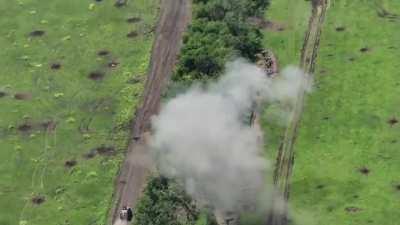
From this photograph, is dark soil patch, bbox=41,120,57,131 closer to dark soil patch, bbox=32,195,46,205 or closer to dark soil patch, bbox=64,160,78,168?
dark soil patch, bbox=64,160,78,168

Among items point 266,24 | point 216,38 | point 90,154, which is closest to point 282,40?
point 266,24

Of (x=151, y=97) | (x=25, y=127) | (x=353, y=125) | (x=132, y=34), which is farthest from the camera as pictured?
(x=132, y=34)

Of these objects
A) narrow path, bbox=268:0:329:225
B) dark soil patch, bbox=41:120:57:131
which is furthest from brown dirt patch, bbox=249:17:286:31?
dark soil patch, bbox=41:120:57:131

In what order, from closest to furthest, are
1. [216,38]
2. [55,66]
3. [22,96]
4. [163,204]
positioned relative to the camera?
[163,204] → [216,38] → [22,96] → [55,66]

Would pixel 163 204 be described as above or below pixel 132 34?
below

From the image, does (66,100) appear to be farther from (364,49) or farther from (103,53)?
(364,49)

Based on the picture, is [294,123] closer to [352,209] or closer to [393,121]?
[393,121]

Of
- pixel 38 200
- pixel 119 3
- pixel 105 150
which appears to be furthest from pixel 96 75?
pixel 38 200

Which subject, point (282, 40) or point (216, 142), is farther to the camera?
point (282, 40)

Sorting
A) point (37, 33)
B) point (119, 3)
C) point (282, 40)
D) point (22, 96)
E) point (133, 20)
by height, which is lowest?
point (22, 96)
